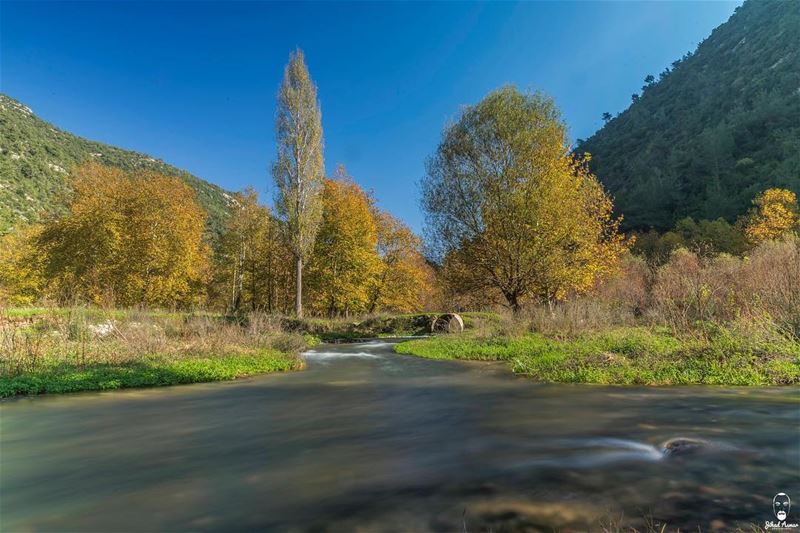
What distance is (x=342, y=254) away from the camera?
123ft

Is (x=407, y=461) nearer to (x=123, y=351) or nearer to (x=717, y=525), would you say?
(x=717, y=525)

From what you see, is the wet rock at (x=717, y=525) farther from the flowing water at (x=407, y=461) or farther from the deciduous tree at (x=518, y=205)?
the deciduous tree at (x=518, y=205)

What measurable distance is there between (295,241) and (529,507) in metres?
30.6

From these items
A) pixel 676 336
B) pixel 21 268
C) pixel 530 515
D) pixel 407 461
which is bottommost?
pixel 407 461

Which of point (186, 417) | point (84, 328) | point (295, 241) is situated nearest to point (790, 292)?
point (186, 417)

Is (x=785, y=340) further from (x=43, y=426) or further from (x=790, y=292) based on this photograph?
(x=43, y=426)

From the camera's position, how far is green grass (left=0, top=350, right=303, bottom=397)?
10266mm

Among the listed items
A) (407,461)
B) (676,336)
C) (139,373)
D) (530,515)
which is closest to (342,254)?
(139,373)

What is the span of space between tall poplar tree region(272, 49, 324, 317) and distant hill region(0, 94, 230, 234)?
3787 centimetres

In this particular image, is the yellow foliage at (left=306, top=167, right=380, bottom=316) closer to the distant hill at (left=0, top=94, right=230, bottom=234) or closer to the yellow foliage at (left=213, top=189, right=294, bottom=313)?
the yellow foliage at (left=213, top=189, right=294, bottom=313)

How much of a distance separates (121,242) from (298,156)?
14864 millimetres

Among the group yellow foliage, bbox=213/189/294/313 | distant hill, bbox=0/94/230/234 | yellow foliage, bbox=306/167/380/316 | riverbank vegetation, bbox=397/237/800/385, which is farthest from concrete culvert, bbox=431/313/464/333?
distant hill, bbox=0/94/230/234

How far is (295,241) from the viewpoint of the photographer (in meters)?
32.5

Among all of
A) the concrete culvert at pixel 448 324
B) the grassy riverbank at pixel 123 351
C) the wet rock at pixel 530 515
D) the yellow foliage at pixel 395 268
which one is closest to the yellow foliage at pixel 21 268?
the grassy riverbank at pixel 123 351
